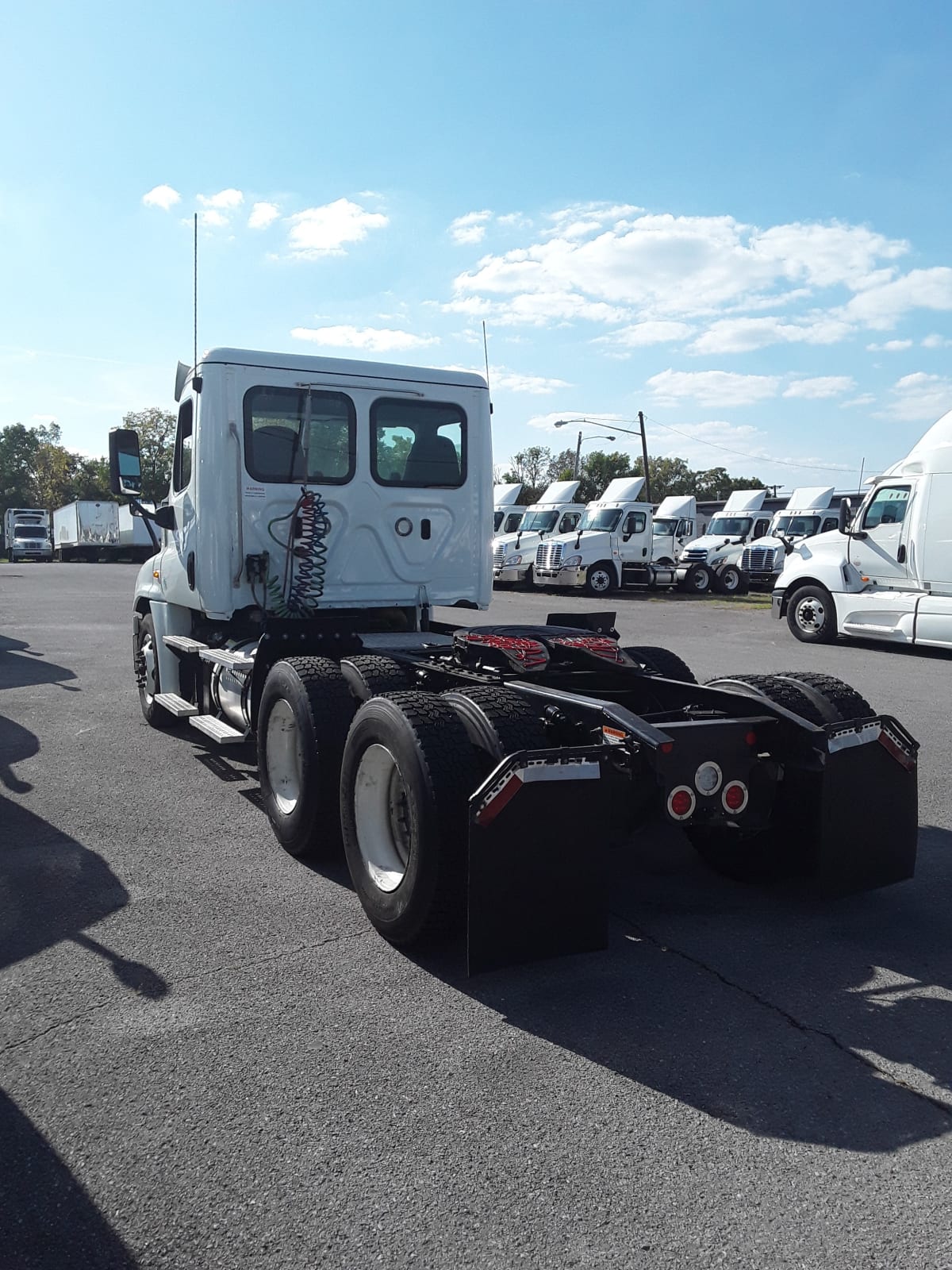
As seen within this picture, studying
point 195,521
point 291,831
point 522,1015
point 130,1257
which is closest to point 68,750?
point 195,521

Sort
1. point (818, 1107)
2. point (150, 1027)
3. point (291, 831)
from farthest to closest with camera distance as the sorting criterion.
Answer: point (291, 831), point (150, 1027), point (818, 1107)

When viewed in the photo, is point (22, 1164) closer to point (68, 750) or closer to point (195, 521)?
Answer: point (195, 521)

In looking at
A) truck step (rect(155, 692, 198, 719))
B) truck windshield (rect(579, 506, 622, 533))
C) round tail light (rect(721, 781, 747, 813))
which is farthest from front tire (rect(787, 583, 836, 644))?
truck windshield (rect(579, 506, 622, 533))

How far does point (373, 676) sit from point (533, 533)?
25.1m

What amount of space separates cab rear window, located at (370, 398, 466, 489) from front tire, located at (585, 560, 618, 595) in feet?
68.1

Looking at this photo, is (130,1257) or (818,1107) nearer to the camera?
(130,1257)

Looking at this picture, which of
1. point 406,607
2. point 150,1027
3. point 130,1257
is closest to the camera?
point 130,1257

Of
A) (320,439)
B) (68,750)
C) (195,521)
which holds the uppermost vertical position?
(320,439)

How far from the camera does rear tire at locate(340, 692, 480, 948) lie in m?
3.87

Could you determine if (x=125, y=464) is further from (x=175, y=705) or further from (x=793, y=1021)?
(x=793, y=1021)

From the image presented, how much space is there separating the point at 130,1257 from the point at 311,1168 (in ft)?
1.59

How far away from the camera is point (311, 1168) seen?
2.68 m

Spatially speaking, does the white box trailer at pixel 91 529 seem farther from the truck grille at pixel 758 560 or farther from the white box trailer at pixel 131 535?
the truck grille at pixel 758 560

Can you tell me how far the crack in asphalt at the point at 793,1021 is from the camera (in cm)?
303
